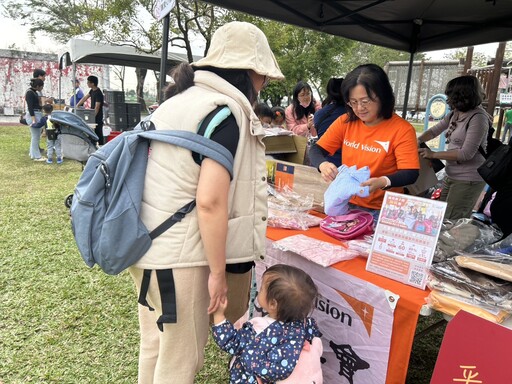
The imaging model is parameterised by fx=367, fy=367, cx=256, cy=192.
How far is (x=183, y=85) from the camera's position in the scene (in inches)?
45.7

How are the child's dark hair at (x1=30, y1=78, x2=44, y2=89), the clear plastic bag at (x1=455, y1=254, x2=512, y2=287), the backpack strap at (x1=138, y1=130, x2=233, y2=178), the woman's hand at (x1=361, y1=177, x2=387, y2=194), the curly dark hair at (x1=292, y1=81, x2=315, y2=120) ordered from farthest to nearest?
the child's dark hair at (x1=30, y1=78, x2=44, y2=89) → the curly dark hair at (x1=292, y1=81, x2=315, y2=120) → the woman's hand at (x1=361, y1=177, x2=387, y2=194) → the clear plastic bag at (x1=455, y1=254, x2=512, y2=287) → the backpack strap at (x1=138, y1=130, x2=233, y2=178)

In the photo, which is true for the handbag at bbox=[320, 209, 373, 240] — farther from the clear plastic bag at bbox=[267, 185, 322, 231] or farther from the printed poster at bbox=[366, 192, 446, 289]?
the printed poster at bbox=[366, 192, 446, 289]

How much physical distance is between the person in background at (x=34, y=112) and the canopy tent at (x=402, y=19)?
6.16m

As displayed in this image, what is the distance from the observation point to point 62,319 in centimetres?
243

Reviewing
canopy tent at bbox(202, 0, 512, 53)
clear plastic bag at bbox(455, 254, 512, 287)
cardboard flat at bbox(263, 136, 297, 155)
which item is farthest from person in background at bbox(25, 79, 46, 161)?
clear plastic bag at bbox(455, 254, 512, 287)

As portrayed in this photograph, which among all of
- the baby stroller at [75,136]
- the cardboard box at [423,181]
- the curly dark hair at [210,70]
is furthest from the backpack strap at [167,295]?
the baby stroller at [75,136]

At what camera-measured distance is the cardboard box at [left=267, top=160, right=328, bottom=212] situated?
2166 mm

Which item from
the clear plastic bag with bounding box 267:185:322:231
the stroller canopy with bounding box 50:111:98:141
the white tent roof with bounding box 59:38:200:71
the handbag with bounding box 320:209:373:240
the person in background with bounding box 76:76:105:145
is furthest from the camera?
the white tent roof with bounding box 59:38:200:71

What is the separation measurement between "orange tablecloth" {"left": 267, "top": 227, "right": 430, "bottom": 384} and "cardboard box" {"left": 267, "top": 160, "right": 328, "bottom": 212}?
750 millimetres

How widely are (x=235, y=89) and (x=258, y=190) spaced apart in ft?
1.09

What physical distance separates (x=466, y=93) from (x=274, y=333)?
7.83 ft

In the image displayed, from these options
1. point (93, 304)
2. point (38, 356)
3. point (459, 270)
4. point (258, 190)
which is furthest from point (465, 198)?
point (38, 356)

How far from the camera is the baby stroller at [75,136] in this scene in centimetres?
490

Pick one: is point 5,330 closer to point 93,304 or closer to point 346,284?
point 93,304
